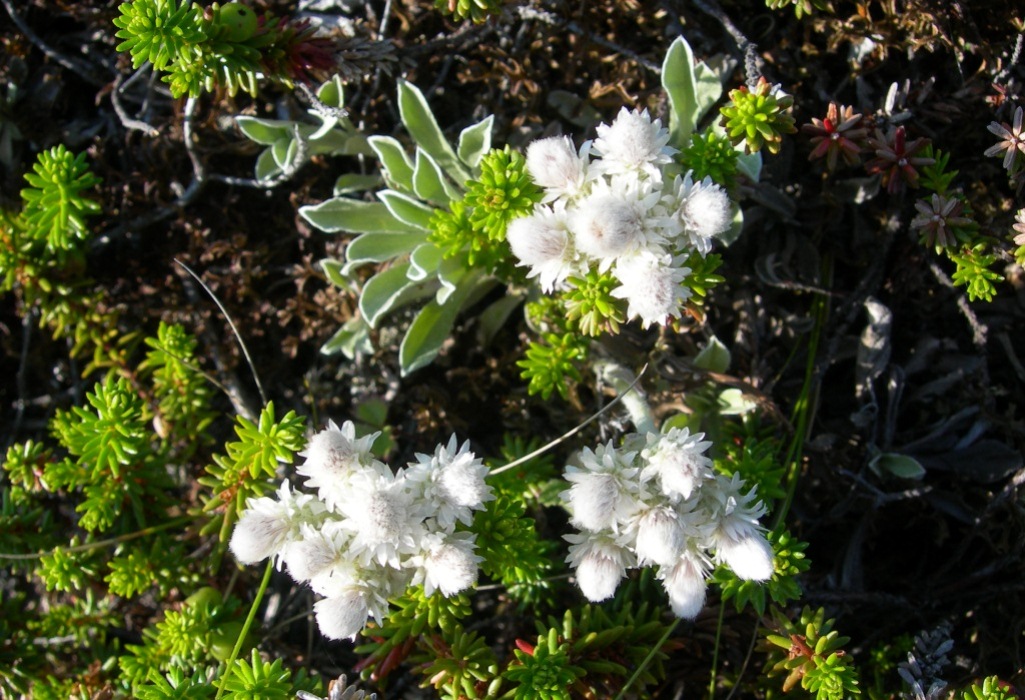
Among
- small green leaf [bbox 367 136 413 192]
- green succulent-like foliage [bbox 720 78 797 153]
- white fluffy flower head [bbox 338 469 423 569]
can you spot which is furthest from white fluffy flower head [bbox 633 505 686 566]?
small green leaf [bbox 367 136 413 192]

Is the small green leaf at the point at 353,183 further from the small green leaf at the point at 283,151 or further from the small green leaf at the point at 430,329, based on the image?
the small green leaf at the point at 430,329

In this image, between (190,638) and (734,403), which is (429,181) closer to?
(734,403)

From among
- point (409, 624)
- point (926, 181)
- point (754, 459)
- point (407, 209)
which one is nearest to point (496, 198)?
point (407, 209)

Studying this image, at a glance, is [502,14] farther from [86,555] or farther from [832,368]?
[86,555]

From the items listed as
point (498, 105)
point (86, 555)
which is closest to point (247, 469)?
point (86, 555)

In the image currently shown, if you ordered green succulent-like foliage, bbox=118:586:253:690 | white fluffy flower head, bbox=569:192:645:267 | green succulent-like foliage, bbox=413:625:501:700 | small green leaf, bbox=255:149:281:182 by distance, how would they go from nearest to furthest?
1. white fluffy flower head, bbox=569:192:645:267
2. green succulent-like foliage, bbox=413:625:501:700
3. green succulent-like foliage, bbox=118:586:253:690
4. small green leaf, bbox=255:149:281:182

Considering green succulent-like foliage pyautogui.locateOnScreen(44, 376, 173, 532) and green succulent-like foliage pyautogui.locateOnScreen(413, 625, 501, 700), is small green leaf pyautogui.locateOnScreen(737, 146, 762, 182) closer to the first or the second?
green succulent-like foliage pyautogui.locateOnScreen(413, 625, 501, 700)

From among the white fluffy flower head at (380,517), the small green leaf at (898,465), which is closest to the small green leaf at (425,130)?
the white fluffy flower head at (380,517)
